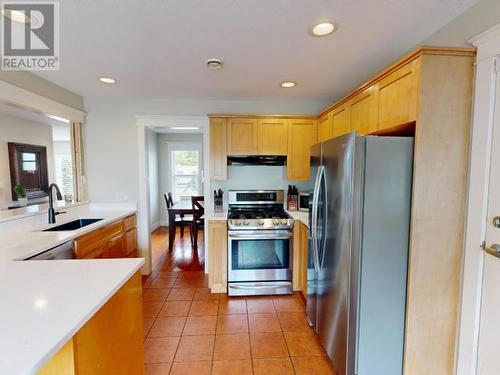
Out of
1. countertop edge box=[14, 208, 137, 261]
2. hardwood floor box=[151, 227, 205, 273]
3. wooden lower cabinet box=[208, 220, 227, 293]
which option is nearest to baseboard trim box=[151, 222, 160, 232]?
hardwood floor box=[151, 227, 205, 273]

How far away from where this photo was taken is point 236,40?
1831 mm

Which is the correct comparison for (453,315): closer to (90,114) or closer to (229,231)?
(229,231)

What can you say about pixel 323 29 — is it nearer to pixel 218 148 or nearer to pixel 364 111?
pixel 364 111

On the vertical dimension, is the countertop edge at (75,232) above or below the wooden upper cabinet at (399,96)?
below

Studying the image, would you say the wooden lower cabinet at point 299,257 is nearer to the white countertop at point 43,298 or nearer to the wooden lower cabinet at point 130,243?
the white countertop at point 43,298

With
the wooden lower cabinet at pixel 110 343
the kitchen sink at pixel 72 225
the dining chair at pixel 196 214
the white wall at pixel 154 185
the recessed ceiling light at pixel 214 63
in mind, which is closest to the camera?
the wooden lower cabinet at pixel 110 343

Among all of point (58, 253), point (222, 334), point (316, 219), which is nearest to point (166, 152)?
point (58, 253)

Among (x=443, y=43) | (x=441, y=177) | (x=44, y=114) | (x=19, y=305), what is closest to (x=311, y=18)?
(x=443, y=43)

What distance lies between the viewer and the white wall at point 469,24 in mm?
1364

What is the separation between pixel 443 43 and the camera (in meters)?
1.67

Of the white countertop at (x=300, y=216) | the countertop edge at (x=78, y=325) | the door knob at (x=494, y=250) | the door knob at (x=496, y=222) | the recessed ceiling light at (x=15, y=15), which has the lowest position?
the countertop edge at (x=78, y=325)

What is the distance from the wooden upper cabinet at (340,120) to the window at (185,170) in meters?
4.17

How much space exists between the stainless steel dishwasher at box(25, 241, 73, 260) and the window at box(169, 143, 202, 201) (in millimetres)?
4221

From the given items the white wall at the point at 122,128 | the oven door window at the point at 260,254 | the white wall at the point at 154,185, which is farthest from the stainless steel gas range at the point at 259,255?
the white wall at the point at 154,185
